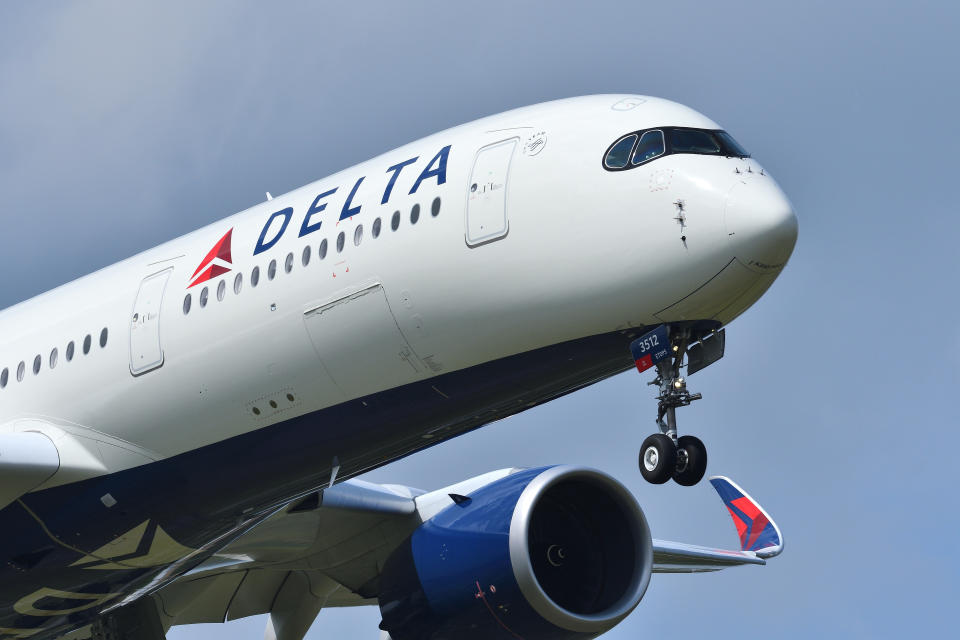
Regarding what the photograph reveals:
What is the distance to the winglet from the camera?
66.1ft

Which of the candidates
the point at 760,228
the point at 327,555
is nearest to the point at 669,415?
the point at 760,228

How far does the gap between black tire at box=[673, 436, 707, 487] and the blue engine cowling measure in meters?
4.63

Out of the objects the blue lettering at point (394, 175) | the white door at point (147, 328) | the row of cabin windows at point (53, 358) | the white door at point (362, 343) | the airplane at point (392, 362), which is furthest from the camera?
the row of cabin windows at point (53, 358)

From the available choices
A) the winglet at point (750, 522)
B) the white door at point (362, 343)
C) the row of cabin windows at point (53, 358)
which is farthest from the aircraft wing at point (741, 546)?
the row of cabin windows at point (53, 358)

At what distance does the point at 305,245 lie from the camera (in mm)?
14648

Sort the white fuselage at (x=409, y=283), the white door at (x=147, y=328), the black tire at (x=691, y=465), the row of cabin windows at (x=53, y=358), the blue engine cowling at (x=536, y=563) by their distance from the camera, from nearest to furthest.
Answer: the black tire at (x=691, y=465)
the white fuselage at (x=409, y=283)
the white door at (x=147, y=328)
the row of cabin windows at (x=53, y=358)
the blue engine cowling at (x=536, y=563)

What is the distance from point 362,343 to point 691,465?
3.37 metres

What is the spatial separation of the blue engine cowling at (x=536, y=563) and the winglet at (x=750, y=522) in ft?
11.5

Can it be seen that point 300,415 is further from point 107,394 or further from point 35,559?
point 35,559

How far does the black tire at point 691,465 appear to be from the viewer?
1240cm

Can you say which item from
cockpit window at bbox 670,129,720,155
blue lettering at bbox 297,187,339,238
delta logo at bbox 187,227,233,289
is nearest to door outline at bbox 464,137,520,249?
cockpit window at bbox 670,129,720,155

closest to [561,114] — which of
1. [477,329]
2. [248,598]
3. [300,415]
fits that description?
[477,329]

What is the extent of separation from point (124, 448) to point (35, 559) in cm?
160

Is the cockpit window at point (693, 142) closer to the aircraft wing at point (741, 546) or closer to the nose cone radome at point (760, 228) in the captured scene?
the nose cone radome at point (760, 228)
